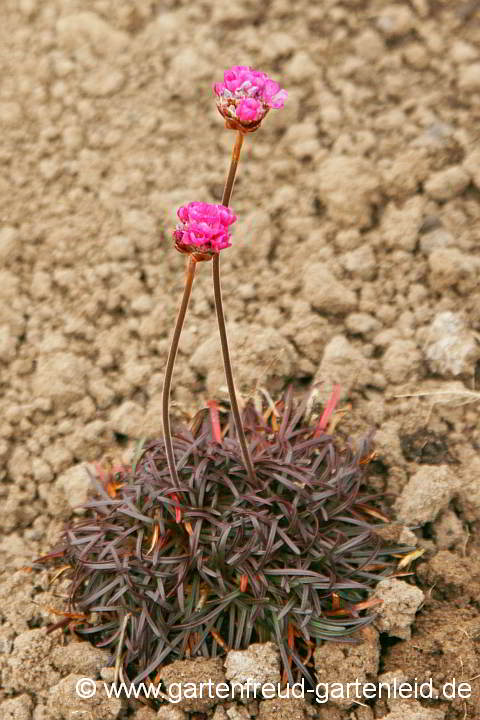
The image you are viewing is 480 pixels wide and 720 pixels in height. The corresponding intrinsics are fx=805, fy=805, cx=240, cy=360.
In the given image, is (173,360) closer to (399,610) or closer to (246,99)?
(246,99)

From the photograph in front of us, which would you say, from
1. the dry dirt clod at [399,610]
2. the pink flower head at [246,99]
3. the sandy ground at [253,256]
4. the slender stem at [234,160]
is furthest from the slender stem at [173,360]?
the dry dirt clod at [399,610]

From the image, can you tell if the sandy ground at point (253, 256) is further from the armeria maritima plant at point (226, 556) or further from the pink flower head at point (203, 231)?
the pink flower head at point (203, 231)

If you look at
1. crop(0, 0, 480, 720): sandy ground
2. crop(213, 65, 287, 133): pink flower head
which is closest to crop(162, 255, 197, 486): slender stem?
crop(213, 65, 287, 133): pink flower head

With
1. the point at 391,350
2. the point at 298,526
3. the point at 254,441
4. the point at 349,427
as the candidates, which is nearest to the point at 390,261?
the point at 391,350

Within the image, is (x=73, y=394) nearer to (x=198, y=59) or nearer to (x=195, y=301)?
(x=195, y=301)

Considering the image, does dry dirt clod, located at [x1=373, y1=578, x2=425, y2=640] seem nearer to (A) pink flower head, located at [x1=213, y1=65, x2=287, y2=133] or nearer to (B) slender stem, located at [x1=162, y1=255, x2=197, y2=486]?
(B) slender stem, located at [x1=162, y1=255, x2=197, y2=486]

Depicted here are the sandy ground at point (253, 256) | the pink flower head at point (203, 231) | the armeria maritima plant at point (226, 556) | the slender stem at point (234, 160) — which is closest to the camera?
the pink flower head at point (203, 231)

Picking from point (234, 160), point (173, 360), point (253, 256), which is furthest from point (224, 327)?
point (253, 256)

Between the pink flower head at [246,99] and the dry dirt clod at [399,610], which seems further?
the dry dirt clod at [399,610]

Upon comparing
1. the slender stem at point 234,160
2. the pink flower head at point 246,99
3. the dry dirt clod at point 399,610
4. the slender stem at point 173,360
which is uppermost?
the pink flower head at point 246,99
